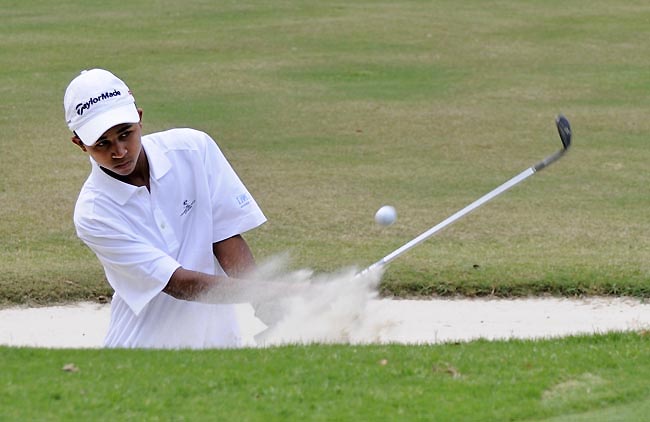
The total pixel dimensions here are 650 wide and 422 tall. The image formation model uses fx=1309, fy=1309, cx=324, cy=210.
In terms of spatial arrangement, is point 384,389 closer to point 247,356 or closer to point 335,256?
point 247,356

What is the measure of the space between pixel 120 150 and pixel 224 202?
0.56 metres

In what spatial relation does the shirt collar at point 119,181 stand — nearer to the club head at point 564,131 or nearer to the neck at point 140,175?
the neck at point 140,175

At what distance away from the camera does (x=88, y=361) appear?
5.73m

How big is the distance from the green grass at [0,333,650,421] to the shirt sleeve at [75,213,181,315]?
1.15 ft

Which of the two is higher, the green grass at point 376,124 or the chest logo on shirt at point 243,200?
the chest logo on shirt at point 243,200

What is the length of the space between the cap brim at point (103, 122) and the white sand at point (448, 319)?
10.6 ft

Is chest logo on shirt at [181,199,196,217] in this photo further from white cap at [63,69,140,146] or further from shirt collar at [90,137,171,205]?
white cap at [63,69,140,146]

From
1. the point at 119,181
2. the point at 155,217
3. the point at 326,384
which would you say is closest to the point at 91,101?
the point at 119,181

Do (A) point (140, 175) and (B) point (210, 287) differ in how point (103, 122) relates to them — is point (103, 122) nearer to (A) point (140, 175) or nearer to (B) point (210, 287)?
(A) point (140, 175)

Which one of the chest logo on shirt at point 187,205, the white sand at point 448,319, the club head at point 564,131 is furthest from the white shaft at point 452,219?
the white sand at point 448,319

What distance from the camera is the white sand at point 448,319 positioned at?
28.0 ft

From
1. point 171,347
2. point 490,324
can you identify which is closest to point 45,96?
point 490,324

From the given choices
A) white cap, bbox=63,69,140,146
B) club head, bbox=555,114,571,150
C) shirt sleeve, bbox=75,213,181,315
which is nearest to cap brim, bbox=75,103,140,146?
white cap, bbox=63,69,140,146

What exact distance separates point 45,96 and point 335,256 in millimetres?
10275
